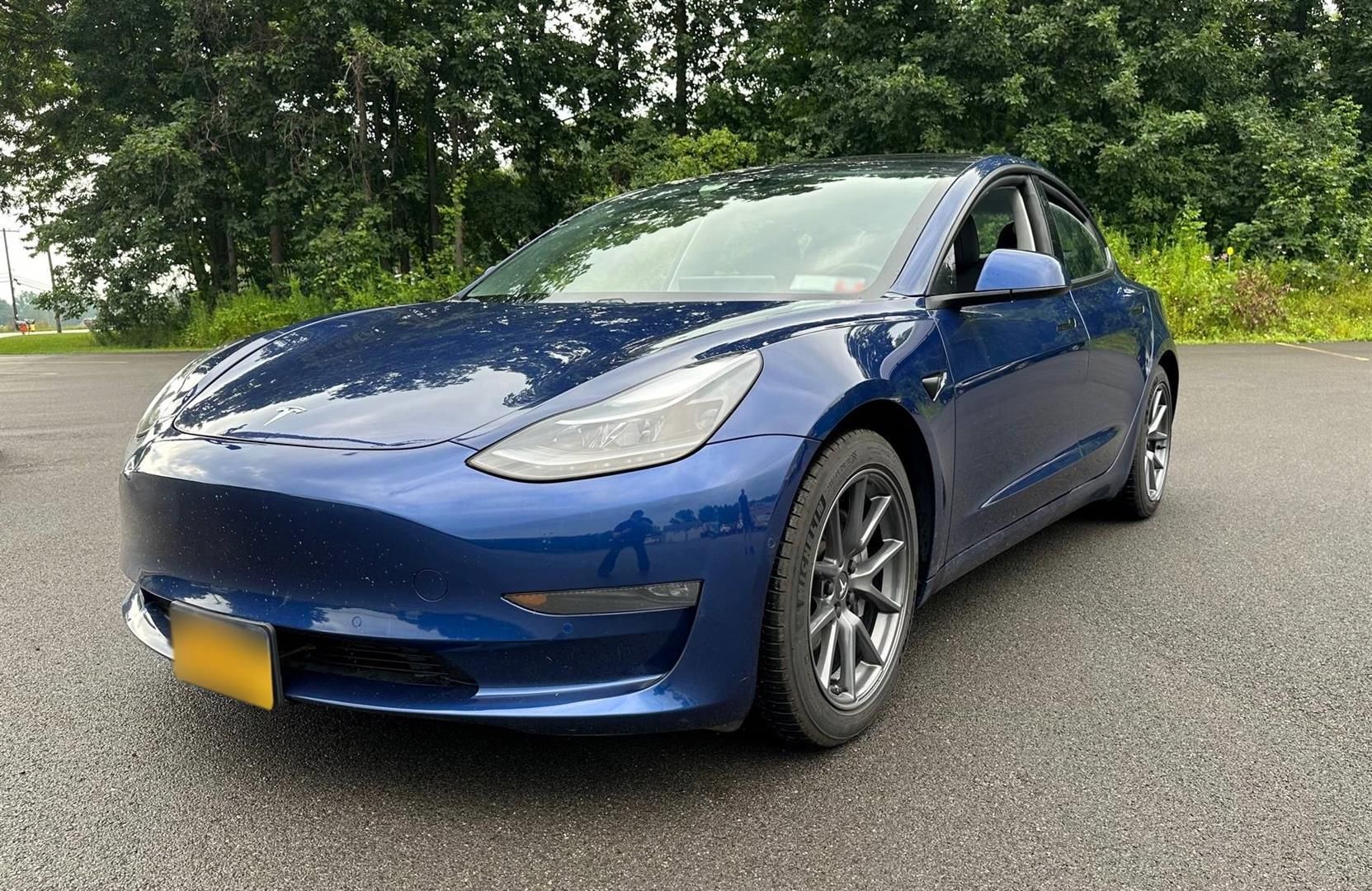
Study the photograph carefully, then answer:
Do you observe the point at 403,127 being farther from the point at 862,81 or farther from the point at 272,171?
the point at 862,81

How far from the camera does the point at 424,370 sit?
7.04 feet

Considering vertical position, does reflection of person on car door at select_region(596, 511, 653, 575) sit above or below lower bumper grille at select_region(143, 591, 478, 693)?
above

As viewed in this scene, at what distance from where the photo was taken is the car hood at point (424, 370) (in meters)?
1.92

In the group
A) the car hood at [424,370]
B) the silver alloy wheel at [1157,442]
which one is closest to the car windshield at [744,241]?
the car hood at [424,370]

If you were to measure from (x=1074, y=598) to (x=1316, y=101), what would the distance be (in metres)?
20.8

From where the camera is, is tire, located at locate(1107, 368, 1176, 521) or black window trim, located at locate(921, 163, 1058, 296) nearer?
black window trim, located at locate(921, 163, 1058, 296)

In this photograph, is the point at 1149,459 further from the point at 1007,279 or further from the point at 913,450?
the point at 913,450

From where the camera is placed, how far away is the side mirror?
8.53 ft

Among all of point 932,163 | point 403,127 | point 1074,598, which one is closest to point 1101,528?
point 1074,598

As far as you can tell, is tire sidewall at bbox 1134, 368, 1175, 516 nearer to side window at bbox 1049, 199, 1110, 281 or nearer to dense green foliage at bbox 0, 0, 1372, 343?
side window at bbox 1049, 199, 1110, 281

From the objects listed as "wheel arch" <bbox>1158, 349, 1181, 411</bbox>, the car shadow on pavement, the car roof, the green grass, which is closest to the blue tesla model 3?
the car shadow on pavement

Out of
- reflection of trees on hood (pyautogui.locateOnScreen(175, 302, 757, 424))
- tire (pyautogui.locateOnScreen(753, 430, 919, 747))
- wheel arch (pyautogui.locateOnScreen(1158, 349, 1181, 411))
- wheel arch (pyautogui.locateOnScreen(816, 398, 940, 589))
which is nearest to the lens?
tire (pyautogui.locateOnScreen(753, 430, 919, 747))

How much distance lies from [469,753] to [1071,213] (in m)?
3.06

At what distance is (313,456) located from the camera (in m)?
1.84
